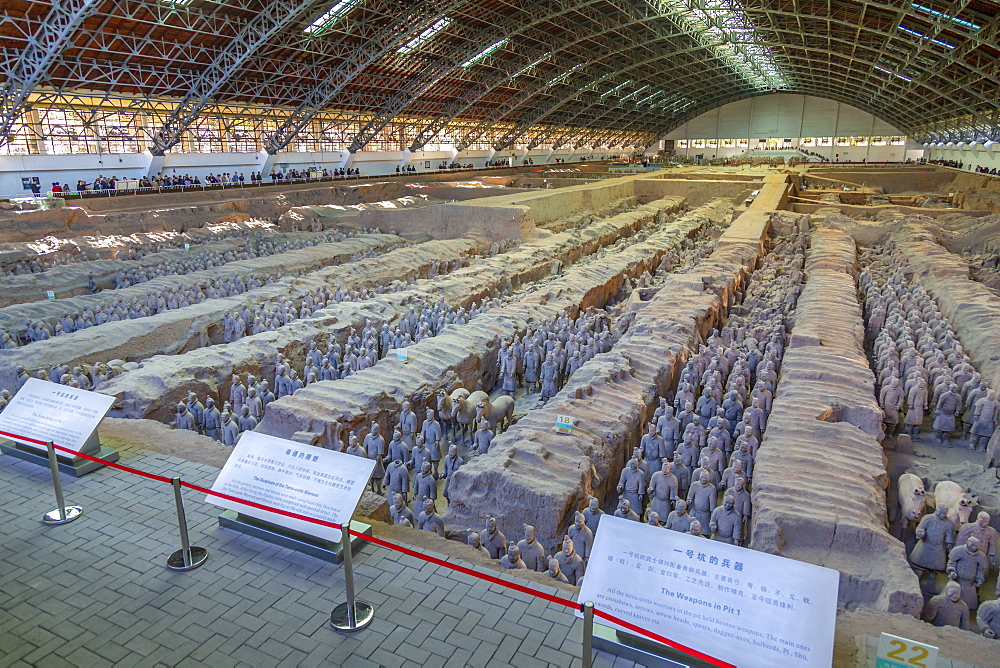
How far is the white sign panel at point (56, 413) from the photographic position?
397 centimetres

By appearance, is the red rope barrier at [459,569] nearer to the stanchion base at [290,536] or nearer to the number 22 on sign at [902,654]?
the stanchion base at [290,536]

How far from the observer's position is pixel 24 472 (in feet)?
14.6

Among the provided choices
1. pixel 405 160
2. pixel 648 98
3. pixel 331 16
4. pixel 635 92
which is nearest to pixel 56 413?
pixel 331 16

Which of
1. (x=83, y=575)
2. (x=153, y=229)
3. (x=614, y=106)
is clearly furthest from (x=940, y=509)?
(x=614, y=106)

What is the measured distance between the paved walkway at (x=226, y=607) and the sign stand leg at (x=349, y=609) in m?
0.04

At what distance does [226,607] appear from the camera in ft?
10.3

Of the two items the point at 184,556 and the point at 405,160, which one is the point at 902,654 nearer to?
the point at 184,556

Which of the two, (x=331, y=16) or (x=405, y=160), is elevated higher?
(x=331, y=16)

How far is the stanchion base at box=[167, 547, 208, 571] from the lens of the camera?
135 inches

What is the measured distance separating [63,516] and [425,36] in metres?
22.6

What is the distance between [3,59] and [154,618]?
63.6 feet

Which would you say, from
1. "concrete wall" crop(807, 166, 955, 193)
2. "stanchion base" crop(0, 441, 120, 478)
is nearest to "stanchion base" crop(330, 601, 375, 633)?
"stanchion base" crop(0, 441, 120, 478)

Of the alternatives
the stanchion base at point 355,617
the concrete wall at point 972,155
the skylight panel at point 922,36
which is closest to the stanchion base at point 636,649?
the stanchion base at point 355,617

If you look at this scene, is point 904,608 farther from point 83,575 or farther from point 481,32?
point 481,32
